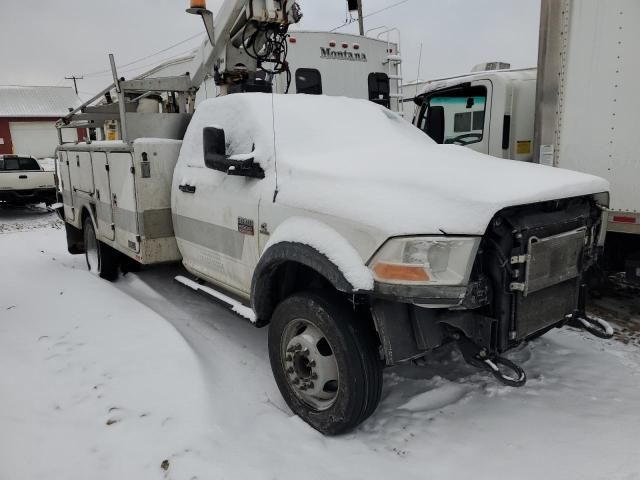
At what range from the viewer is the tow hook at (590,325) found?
10.7ft

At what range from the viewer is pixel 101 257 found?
6203mm

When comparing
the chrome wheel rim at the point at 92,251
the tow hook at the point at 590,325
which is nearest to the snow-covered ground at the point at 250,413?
the tow hook at the point at 590,325

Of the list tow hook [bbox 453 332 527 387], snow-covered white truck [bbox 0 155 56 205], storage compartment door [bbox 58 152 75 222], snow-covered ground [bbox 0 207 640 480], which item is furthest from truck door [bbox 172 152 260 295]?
snow-covered white truck [bbox 0 155 56 205]

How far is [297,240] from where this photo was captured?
9.68 ft

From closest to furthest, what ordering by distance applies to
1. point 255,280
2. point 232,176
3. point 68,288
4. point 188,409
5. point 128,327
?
1. point 188,409
2. point 255,280
3. point 232,176
4. point 128,327
5. point 68,288

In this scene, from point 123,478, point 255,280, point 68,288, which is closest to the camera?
point 123,478

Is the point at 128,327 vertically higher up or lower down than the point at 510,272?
lower down

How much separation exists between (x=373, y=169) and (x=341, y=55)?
609 centimetres

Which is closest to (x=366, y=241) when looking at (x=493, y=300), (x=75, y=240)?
(x=493, y=300)

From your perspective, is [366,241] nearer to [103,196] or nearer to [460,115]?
[103,196]

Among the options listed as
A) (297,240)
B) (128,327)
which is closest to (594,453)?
(297,240)

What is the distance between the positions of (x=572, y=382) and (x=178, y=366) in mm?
2765

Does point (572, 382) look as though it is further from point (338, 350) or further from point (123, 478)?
point (123, 478)

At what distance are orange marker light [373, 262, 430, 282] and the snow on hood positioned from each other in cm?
18
